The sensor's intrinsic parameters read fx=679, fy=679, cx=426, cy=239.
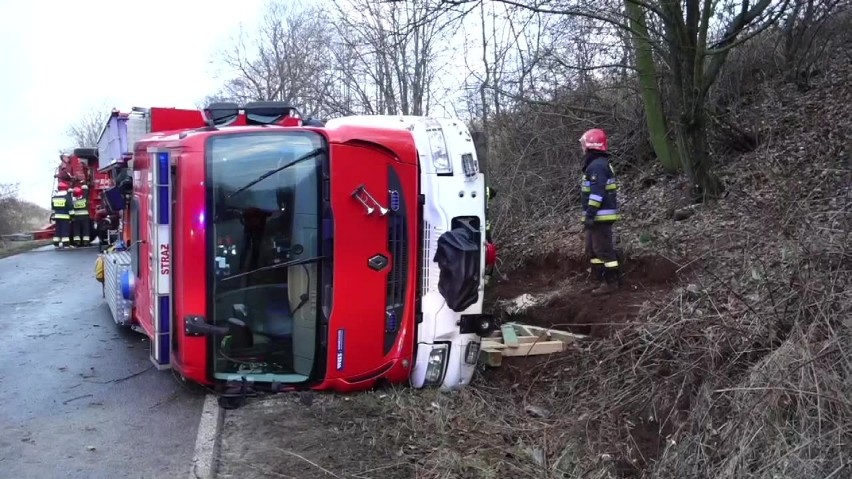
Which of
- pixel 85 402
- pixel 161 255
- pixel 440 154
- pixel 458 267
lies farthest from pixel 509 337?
pixel 85 402

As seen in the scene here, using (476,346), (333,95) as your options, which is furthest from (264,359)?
(333,95)

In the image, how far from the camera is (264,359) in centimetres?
485

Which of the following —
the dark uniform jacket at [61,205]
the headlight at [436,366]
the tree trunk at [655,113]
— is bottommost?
the headlight at [436,366]

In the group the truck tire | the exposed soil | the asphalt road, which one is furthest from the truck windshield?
the truck tire

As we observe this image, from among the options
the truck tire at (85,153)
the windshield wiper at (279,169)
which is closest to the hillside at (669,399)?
the windshield wiper at (279,169)

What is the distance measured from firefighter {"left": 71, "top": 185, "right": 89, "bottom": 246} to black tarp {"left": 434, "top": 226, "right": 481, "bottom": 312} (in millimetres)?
16083

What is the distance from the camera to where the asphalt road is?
402 centimetres

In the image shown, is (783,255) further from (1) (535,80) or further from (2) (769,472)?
(1) (535,80)

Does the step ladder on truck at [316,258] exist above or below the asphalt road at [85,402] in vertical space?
above

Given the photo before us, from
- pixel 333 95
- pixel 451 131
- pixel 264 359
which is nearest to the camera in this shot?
pixel 264 359

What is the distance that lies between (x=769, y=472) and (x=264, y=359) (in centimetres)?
328

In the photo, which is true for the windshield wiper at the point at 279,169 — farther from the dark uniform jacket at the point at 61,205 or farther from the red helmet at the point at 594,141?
the dark uniform jacket at the point at 61,205

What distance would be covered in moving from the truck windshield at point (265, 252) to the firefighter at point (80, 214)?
1541cm

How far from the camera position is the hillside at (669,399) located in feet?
10.1
